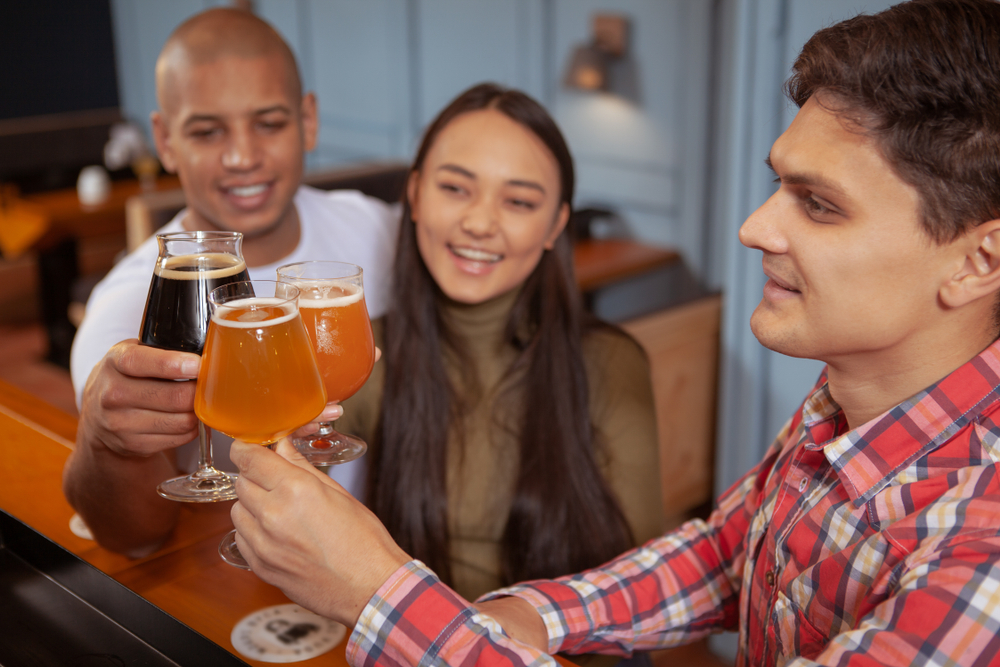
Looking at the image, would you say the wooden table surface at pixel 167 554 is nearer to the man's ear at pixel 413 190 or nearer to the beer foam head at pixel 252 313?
the beer foam head at pixel 252 313

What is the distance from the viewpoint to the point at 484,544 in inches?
73.9

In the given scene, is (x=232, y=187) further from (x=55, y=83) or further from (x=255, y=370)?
(x=55, y=83)

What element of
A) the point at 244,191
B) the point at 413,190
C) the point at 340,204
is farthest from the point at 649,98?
the point at 244,191

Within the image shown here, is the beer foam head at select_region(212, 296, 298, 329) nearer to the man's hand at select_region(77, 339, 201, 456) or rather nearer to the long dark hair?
the man's hand at select_region(77, 339, 201, 456)

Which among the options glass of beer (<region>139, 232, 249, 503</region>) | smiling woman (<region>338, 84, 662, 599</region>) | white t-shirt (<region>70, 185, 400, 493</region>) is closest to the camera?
glass of beer (<region>139, 232, 249, 503</region>)

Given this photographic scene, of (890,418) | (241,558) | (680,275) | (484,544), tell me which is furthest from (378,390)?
(680,275)

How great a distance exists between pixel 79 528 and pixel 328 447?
459mm

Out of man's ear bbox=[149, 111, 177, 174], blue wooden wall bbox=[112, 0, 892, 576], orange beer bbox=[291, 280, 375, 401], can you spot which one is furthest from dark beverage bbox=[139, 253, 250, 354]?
blue wooden wall bbox=[112, 0, 892, 576]

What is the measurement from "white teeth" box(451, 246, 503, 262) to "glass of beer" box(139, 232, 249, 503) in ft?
2.54

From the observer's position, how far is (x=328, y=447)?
1.31 meters

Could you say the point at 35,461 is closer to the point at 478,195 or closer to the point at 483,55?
the point at 478,195

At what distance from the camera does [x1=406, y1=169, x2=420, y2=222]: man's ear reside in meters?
2.01

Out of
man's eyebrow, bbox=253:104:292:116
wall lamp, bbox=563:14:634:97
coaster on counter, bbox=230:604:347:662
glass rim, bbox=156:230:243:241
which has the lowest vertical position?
coaster on counter, bbox=230:604:347:662

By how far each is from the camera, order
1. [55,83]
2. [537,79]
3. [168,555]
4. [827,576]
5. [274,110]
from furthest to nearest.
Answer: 1. [55,83]
2. [537,79]
3. [274,110]
4. [168,555]
5. [827,576]
